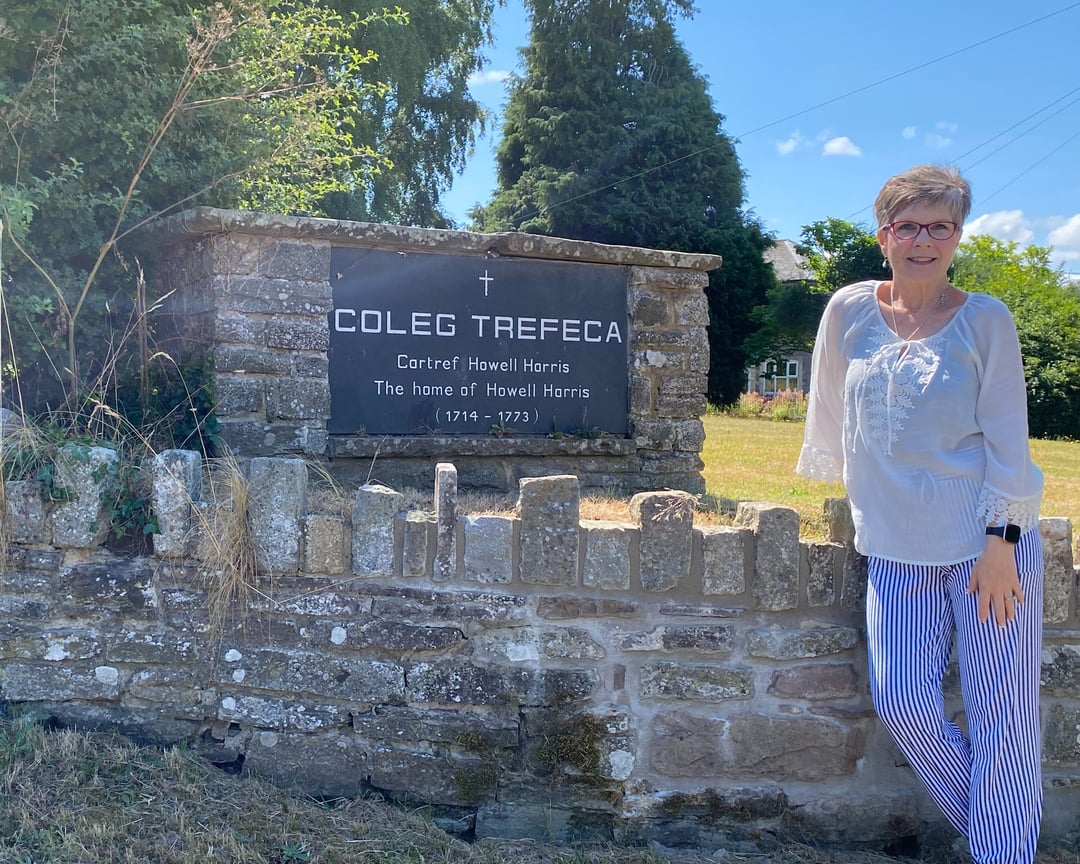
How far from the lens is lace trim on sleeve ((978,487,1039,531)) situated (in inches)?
95.0

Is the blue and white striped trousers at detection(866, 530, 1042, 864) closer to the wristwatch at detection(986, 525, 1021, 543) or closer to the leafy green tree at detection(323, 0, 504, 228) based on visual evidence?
the wristwatch at detection(986, 525, 1021, 543)

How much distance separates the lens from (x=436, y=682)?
2.88 meters

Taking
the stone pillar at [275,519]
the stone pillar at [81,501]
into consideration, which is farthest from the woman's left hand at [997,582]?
the stone pillar at [81,501]

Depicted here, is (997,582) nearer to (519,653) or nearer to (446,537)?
(519,653)

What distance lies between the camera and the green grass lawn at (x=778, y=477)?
16.8ft

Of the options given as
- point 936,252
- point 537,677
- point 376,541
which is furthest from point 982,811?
point 376,541

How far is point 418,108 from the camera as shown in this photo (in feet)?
56.7

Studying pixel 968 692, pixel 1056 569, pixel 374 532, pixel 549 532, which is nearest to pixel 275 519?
pixel 374 532

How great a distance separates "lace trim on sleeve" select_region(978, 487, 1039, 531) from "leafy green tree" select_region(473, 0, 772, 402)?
21861mm

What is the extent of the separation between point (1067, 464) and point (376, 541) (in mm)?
9942

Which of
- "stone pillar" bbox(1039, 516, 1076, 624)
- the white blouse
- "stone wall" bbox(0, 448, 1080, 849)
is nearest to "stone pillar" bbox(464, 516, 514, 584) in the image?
"stone wall" bbox(0, 448, 1080, 849)

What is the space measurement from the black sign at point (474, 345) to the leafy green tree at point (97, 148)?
1.01m

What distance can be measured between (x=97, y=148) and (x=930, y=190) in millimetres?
3719

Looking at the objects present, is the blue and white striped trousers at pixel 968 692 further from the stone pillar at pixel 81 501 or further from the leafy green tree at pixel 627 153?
the leafy green tree at pixel 627 153
